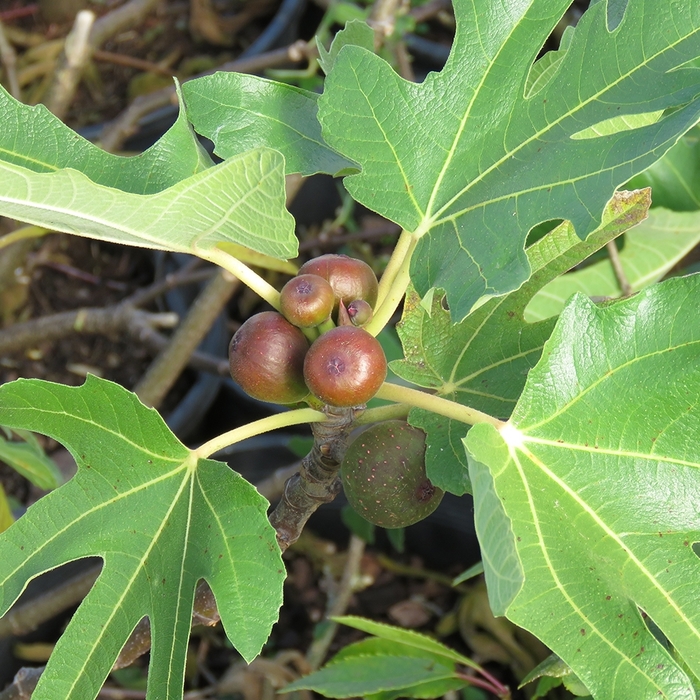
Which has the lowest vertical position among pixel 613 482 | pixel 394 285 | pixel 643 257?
pixel 643 257

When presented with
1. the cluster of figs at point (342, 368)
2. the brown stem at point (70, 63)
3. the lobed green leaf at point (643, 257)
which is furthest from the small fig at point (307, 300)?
the brown stem at point (70, 63)

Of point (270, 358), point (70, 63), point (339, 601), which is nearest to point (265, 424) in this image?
point (270, 358)

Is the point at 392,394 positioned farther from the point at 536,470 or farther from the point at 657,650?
the point at 657,650

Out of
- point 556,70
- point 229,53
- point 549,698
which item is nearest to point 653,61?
point 556,70

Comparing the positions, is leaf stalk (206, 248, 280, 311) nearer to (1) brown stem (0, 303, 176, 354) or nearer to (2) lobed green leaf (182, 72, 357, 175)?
(2) lobed green leaf (182, 72, 357, 175)

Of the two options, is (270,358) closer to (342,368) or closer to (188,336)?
→ (342,368)
